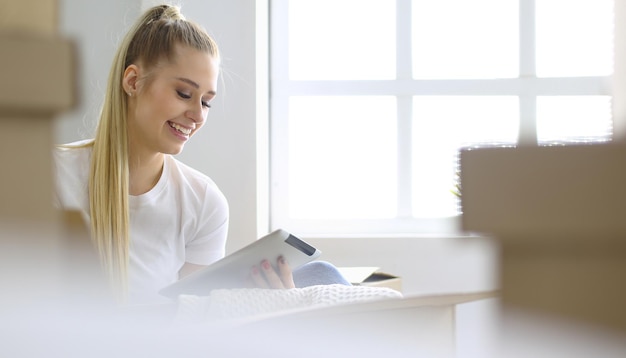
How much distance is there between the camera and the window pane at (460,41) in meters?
2.86

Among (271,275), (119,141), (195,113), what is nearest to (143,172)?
(195,113)

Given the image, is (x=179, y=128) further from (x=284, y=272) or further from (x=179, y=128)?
(x=284, y=272)

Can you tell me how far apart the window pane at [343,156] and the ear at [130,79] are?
57.9 inches

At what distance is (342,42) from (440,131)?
48 cm

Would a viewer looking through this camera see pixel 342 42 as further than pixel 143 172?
Yes

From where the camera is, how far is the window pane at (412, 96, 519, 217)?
2869mm

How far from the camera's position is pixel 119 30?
260 centimetres

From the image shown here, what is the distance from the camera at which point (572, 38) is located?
301 cm

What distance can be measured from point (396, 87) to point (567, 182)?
8.90 ft

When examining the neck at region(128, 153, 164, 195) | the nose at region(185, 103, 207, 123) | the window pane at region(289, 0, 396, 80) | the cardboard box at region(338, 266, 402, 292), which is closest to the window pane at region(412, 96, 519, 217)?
the window pane at region(289, 0, 396, 80)

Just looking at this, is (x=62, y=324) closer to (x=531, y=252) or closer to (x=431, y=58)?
(x=531, y=252)

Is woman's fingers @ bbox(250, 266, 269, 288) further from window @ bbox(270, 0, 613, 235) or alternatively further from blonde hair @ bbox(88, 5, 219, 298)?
window @ bbox(270, 0, 613, 235)

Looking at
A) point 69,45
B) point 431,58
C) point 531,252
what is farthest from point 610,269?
point 431,58

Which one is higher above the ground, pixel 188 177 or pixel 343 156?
pixel 343 156
